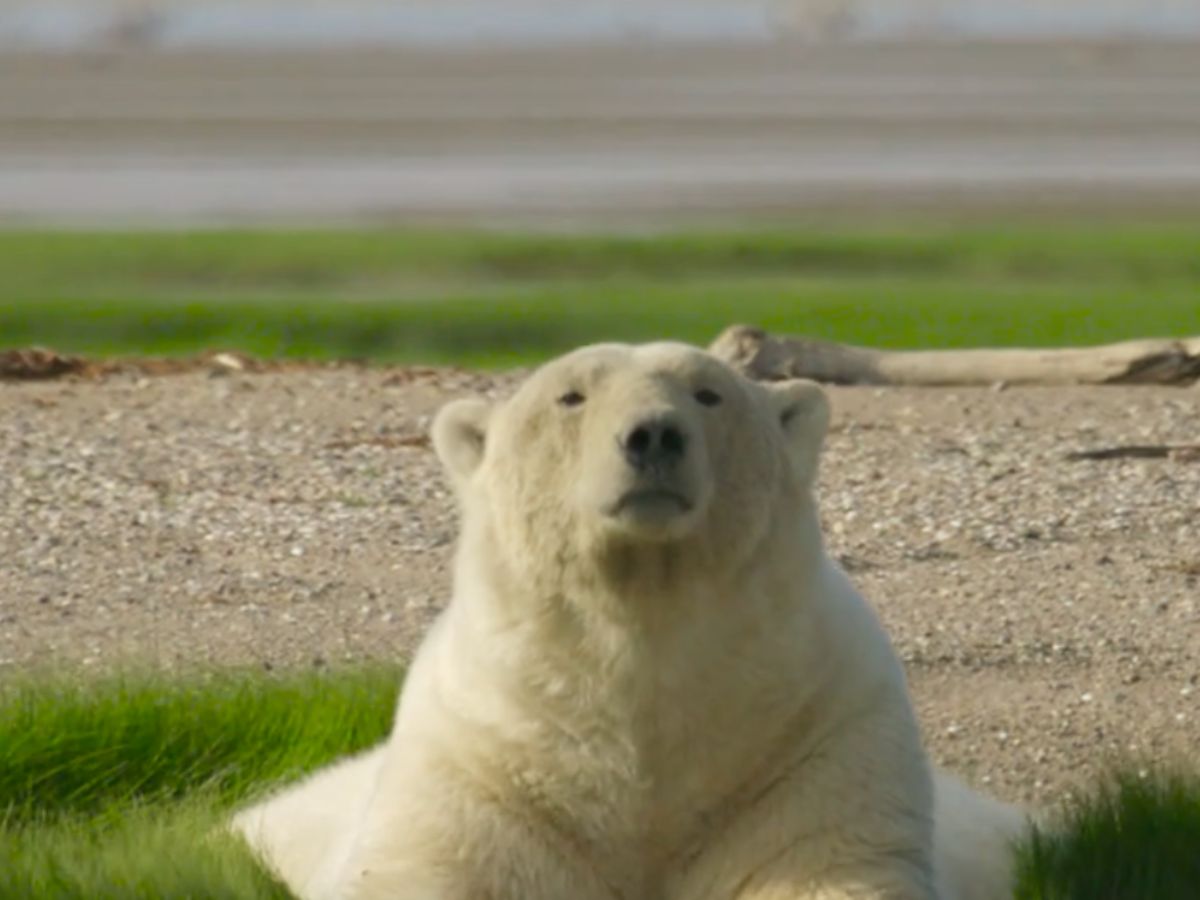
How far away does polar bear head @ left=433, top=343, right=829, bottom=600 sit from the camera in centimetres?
391

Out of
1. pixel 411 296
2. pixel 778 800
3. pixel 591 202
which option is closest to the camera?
pixel 778 800

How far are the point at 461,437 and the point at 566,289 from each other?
14.9 meters

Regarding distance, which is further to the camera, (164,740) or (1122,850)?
(164,740)

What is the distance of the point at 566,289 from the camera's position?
19.1 meters

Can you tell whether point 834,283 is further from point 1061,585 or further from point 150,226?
point 1061,585

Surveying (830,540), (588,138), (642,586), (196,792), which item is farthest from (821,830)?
(588,138)

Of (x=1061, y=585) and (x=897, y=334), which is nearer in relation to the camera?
(x=1061, y=585)

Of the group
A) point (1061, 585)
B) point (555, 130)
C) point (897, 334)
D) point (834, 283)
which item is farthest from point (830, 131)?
point (1061, 585)

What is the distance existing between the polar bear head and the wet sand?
2054 centimetres

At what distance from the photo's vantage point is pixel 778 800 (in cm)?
410

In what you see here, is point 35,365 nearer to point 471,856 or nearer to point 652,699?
point 471,856

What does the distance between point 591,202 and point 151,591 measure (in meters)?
19.9

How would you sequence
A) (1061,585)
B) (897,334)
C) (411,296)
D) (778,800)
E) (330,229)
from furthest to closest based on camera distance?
(330,229) → (411,296) → (897,334) → (1061,585) → (778,800)

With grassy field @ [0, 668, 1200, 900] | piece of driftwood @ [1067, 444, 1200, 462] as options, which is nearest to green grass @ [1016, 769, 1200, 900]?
grassy field @ [0, 668, 1200, 900]
